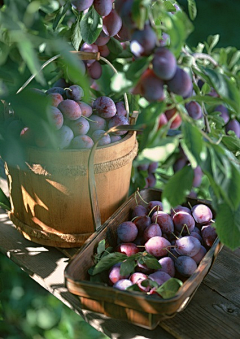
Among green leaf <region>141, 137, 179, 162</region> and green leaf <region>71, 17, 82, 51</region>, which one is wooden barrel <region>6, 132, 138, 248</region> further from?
green leaf <region>141, 137, 179, 162</region>

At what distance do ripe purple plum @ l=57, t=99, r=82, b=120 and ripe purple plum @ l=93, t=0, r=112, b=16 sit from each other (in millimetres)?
219

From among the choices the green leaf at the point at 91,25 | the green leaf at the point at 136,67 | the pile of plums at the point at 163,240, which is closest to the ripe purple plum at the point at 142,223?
the pile of plums at the point at 163,240

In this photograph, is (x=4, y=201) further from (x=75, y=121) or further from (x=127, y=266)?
(x=127, y=266)

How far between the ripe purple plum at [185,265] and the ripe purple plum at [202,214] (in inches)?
6.6

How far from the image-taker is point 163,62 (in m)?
0.58

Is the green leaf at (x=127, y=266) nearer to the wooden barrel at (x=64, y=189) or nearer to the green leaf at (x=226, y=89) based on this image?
the wooden barrel at (x=64, y=189)


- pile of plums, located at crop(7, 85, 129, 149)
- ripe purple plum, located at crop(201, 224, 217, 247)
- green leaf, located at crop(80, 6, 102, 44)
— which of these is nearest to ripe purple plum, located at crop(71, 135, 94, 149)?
pile of plums, located at crop(7, 85, 129, 149)

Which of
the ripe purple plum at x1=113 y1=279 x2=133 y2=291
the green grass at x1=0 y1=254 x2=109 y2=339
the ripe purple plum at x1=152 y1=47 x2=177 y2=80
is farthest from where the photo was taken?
the green grass at x1=0 y1=254 x2=109 y2=339

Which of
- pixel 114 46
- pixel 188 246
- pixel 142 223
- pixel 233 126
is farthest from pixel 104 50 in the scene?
pixel 188 246

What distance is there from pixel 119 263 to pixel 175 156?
40cm

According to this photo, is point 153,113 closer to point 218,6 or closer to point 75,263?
point 75,263

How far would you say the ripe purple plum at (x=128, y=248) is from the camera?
1010mm

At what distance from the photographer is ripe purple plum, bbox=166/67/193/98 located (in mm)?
607

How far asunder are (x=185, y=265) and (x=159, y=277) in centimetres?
6
